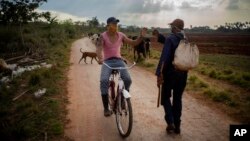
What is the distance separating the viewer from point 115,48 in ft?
19.9

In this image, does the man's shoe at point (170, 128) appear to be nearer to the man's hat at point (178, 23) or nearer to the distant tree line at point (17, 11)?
the man's hat at point (178, 23)

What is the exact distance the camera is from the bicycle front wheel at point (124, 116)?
17.4 feet

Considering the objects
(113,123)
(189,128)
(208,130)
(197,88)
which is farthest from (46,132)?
(197,88)

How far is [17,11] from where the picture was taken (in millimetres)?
28484

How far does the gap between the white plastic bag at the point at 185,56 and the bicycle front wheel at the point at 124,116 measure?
1.21m

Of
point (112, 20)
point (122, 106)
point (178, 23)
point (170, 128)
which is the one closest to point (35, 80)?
point (112, 20)

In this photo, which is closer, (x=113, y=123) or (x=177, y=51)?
(x=177, y=51)

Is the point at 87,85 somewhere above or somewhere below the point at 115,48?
below

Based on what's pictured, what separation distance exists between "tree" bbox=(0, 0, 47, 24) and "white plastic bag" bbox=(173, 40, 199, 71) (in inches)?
1043

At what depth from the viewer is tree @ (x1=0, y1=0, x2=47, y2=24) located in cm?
2817

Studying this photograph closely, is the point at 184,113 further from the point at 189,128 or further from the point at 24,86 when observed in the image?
the point at 24,86

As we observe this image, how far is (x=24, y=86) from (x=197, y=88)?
6.69m

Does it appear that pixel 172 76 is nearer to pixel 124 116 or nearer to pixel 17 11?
pixel 124 116

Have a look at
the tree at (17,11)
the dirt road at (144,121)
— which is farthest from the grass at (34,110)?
the tree at (17,11)
